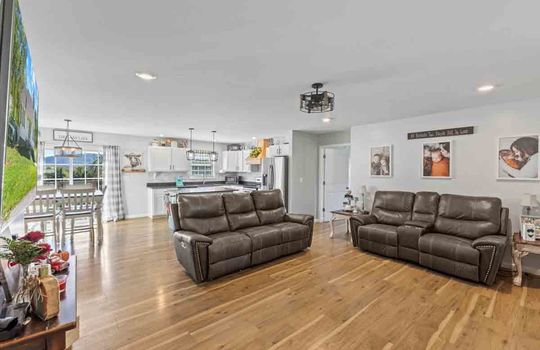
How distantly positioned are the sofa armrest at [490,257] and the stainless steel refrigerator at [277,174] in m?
4.06

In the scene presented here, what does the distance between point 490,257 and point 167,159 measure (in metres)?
7.57

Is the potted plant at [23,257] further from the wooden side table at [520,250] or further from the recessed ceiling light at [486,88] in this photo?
the wooden side table at [520,250]

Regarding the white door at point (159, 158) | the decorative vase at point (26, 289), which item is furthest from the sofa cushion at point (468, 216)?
the white door at point (159, 158)

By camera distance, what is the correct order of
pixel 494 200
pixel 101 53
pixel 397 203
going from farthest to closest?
pixel 397 203 → pixel 494 200 → pixel 101 53

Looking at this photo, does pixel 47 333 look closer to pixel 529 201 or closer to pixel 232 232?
pixel 232 232

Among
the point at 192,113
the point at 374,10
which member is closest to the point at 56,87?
the point at 192,113

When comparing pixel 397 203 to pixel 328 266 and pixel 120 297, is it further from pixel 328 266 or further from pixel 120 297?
pixel 120 297

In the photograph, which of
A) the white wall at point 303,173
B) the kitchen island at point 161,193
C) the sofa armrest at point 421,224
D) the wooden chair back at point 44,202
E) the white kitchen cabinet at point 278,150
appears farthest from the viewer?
the kitchen island at point 161,193

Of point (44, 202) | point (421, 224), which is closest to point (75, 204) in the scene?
point (44, 202)

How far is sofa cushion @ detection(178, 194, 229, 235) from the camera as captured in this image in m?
3.73

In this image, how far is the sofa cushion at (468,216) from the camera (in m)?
3.59

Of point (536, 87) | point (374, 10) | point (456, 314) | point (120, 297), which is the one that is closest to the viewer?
point (374, 10)

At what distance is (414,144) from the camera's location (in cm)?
480

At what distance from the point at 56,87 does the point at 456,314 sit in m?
5.14
